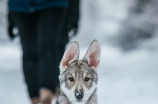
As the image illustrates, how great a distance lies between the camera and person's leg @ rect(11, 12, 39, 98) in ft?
7.97

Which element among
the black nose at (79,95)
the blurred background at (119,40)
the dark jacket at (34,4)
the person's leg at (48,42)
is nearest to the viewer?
the black nose at (79,95)

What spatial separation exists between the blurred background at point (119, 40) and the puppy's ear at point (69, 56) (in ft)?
9.83

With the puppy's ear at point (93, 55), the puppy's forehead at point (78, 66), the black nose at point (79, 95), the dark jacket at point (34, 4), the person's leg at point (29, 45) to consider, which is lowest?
the person's leg at point (29, 45)

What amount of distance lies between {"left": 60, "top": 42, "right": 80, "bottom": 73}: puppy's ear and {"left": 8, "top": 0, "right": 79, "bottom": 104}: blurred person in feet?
3.48

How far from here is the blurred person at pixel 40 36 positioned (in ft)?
7.43

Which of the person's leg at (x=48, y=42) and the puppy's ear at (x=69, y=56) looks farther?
the person's leg at (x=48, y=42)

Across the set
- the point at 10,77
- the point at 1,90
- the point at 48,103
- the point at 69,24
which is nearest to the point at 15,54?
the point at 10,77

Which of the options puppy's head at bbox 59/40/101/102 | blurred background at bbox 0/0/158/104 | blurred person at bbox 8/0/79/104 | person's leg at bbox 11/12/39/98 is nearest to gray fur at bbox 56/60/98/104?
puppy's head at bbox 59/40/101/102

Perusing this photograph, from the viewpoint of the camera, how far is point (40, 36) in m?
2.33

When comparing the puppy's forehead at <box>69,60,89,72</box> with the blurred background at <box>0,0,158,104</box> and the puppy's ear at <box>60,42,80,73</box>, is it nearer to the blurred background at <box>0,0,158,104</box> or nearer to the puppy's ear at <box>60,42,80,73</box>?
the puppy's ear at <box>60,42,80,73</box>

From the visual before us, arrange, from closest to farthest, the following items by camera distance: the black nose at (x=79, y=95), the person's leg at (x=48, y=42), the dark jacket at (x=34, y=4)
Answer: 1. the black nose at (x=79, y=95)
2. the person's leg at (x=48, y=42)
3. the dark jacket at (x=34, y=4)

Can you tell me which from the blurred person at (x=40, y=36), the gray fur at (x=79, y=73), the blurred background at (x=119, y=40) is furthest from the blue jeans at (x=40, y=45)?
the blurred background at (x=119, y=40)

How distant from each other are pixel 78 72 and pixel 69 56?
60mm

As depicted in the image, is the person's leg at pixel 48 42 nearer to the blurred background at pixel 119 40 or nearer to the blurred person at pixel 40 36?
Answer: the blurred person at pixel 40 36
